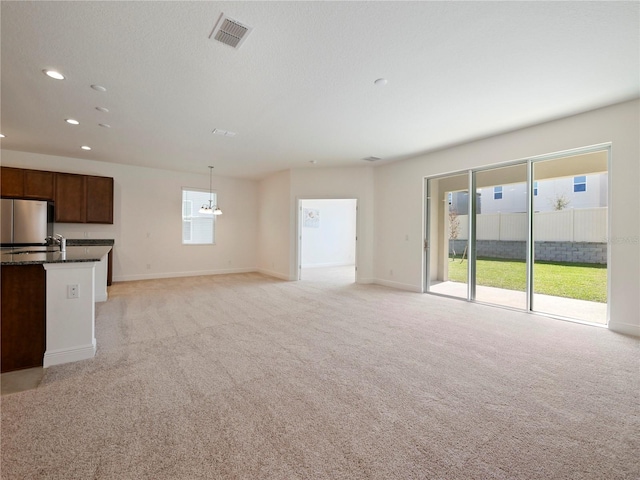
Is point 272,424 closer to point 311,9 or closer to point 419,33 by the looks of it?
point 311,9

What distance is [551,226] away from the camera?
443 centimetres

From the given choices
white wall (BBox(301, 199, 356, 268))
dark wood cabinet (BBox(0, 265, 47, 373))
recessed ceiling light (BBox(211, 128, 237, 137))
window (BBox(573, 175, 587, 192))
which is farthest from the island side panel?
white wall (BBox(301, 199, 356, 268))

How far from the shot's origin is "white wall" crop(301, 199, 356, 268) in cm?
1039

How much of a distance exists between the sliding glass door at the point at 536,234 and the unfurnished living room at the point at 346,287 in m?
0.03

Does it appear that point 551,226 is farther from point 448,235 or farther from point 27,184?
point 27,184

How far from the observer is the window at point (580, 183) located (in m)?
4.20

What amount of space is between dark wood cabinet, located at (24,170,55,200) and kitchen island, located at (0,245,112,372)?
14.3 feet

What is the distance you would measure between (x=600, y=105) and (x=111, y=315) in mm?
7252

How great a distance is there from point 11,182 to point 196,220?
3.66 meters

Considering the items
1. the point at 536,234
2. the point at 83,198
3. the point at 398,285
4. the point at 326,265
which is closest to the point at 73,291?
the point at 83,198

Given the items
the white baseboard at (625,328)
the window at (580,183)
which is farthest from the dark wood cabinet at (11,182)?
the white baseboard at (625,328)

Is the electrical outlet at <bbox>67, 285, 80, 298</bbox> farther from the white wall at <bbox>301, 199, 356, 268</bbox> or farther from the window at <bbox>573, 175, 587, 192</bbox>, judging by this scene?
the white wall at <bbox>301, 199, 356, 268</bbox>

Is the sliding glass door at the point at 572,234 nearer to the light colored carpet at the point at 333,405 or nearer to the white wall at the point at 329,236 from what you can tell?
the light colored carpet at the point at 333,405

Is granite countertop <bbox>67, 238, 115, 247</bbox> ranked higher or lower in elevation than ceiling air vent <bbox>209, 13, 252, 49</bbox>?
lower
